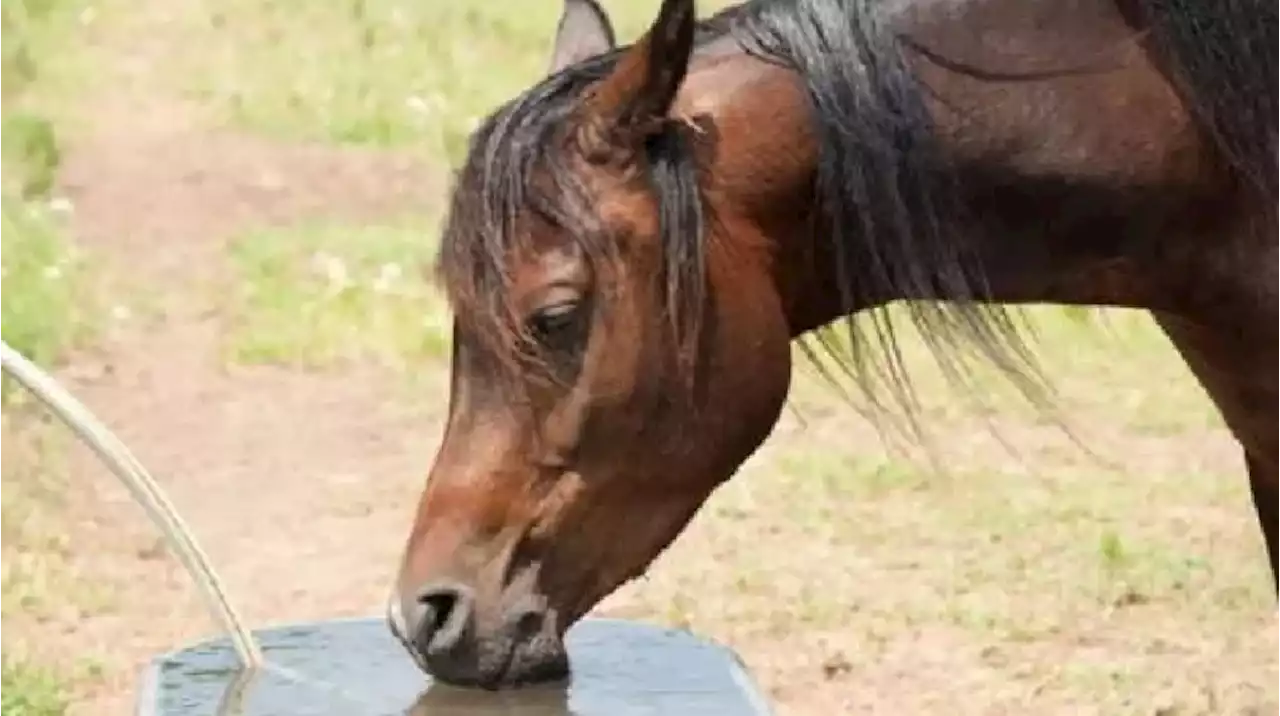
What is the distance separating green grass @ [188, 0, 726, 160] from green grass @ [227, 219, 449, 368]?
115 cm

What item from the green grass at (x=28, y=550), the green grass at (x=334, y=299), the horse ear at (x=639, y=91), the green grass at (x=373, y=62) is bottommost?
the green grass at (x=28, y=550)

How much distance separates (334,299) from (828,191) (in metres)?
4.73

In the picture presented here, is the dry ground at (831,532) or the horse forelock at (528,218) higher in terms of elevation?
the horse forelock at (528,218)

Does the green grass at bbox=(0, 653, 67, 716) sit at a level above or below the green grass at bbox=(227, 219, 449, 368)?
below

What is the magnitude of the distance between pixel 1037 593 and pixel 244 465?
198 centimetres

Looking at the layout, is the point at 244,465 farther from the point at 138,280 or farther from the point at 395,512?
the point at 138,280

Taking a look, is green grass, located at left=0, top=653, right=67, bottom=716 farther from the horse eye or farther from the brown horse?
the horse eye

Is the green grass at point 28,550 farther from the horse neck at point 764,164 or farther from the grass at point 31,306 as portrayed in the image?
the horse neck at point 764,164

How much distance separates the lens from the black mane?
230 cm

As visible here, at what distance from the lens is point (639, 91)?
7.57ft

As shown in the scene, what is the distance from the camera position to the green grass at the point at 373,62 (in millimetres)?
9375

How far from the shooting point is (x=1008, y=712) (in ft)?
13.9

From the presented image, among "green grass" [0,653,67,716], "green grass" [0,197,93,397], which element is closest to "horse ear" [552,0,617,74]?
"green grass" [0,653,67,716]

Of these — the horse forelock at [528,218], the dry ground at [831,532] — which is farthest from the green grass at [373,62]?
the horse forelock at [528,218]
